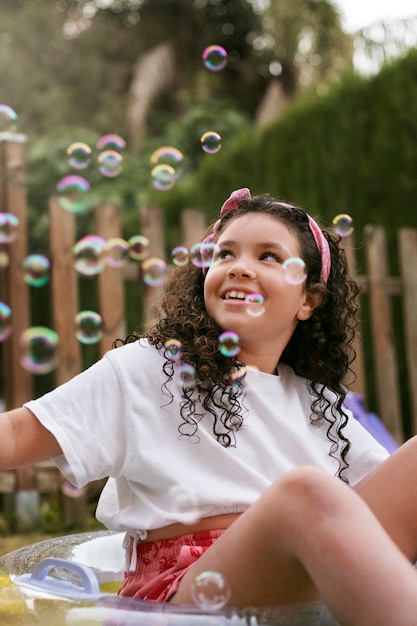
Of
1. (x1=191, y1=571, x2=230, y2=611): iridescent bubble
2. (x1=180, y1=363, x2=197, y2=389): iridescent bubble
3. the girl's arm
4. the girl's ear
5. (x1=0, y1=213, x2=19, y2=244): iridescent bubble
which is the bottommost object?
(x1=191, y1=571, x2=230, y2=611): iridescent bubble

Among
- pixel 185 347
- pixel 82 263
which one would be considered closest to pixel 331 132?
pixel 82 263

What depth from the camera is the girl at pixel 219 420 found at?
1.37 meters

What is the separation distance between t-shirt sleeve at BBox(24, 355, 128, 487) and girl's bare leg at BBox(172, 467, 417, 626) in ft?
0.88

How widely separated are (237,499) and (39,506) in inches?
90.3

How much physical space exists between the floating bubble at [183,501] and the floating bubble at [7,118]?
4.70 ft

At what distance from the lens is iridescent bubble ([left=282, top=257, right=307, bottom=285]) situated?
163 centimetres

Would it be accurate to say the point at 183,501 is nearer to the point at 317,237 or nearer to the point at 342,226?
the point at 317,237

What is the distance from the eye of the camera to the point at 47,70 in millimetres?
14008

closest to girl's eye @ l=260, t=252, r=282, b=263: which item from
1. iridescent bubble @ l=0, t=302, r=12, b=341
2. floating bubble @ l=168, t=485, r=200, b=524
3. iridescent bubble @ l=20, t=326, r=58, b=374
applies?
floating bubble @ l=168, t=485, r=200, b=524

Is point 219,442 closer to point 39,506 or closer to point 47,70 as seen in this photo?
point 39,506

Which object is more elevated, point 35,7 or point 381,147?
point 35,7

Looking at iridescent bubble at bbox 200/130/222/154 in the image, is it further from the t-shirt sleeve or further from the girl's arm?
the girl's arm

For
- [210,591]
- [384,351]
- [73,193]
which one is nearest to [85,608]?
[210,591]

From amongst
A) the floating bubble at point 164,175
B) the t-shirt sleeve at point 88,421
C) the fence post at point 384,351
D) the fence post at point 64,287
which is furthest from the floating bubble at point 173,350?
the fence post at point 384,351
